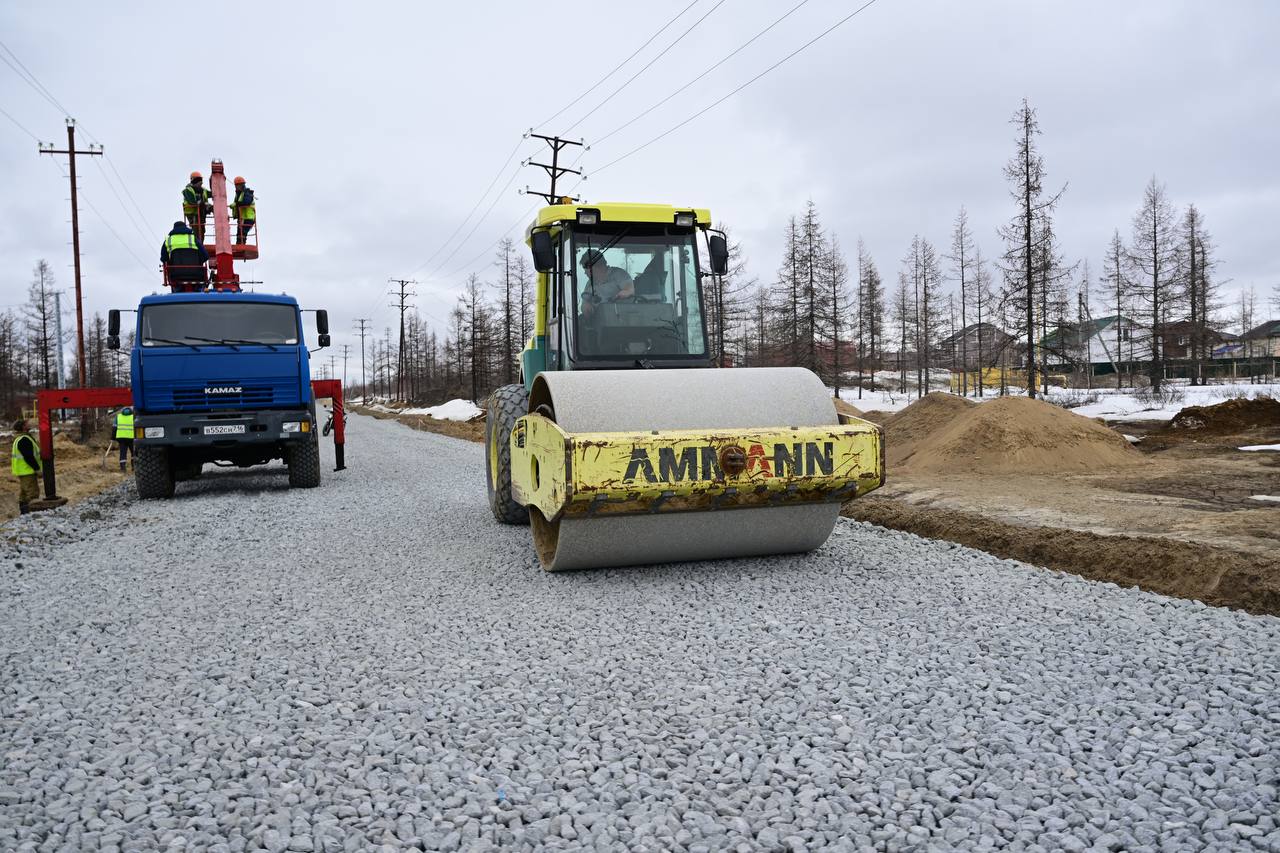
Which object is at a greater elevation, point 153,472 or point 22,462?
point 22,462

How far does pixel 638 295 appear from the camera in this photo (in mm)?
7078

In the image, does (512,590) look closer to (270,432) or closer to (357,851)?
(357,851)

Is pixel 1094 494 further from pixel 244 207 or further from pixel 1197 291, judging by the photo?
pixel 1197 291

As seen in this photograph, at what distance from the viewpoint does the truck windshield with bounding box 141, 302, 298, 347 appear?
10414 millimetres

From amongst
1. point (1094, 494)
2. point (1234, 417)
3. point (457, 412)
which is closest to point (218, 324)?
point (1094, 494)

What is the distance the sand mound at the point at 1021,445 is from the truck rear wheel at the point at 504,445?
24.2 feet

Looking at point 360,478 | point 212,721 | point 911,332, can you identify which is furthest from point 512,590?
point 911,332

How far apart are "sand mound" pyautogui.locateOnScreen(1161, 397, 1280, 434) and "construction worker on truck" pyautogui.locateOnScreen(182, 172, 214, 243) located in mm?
20629

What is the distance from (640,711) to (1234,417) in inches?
721

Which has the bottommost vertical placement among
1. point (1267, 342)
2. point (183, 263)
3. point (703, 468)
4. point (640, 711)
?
point (640, 711)

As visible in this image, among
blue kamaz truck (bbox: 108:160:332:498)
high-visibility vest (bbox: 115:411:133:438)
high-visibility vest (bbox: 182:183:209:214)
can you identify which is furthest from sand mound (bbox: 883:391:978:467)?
high-visibility vest (bbox: 115:411:133:438)

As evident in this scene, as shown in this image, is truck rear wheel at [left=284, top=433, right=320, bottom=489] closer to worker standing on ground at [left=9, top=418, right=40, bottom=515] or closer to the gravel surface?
worker standing on ground at [left=9, top=418, right=40, bottom=515]

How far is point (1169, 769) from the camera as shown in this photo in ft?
9.02

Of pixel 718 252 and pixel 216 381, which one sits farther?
pixel 216 381
